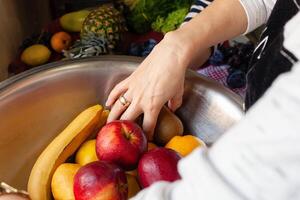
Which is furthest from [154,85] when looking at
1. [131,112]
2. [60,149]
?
[60,149]

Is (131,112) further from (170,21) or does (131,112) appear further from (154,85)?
(170,21)

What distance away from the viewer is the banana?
554mm

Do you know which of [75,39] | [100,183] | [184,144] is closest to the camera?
[100,183]

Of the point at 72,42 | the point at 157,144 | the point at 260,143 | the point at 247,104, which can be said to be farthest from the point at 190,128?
the point at 72,42

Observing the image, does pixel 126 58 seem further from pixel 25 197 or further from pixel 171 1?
pixel 171 1

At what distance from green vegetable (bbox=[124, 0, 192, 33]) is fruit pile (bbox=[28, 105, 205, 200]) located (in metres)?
0.59

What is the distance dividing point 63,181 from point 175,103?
201 millimetres

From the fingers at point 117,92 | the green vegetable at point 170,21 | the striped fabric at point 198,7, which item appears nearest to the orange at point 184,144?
the fingers at point 117,92

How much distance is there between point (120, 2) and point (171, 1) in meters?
0.17

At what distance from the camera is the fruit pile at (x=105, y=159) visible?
0.49 meters

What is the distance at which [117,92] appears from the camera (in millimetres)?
615

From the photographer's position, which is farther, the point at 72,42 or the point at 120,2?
the point at 120,2

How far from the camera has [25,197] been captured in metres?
0.52

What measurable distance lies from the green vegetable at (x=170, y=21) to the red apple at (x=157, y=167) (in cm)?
66
